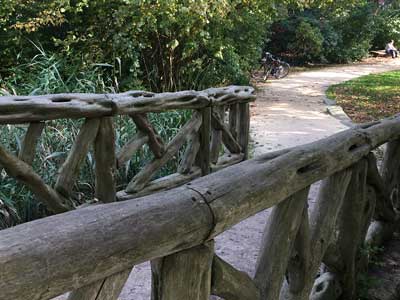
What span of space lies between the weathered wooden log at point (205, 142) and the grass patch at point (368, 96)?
5.59 m

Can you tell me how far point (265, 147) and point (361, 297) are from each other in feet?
14.4

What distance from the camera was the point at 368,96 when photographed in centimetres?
1319

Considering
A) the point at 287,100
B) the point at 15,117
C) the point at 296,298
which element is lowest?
the point at 287,100

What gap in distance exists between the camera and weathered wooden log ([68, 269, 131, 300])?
133 centimetres

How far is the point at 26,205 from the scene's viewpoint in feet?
14.1

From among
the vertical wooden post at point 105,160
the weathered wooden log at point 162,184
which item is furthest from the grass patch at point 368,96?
the vertical wooden post at point 105,160

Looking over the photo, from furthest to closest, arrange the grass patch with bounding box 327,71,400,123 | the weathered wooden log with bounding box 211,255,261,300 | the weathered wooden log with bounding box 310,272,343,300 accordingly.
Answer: the grass patch with bounding box 327,71,400,123
the weathered wooden log with bounding box 310,272,343,300
the weathered wooden log with bounding box 211,255,261,300

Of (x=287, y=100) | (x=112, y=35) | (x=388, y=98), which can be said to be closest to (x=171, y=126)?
(x=112, y=35)

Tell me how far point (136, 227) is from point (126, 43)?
7.09 meters

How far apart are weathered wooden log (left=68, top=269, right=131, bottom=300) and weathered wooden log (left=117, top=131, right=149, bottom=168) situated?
9.20 ft

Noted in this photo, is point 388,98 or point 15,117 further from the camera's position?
point 388,98

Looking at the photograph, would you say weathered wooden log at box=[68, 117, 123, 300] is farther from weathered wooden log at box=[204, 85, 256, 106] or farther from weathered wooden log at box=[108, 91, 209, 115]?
weathered wooden log at box=[204, 85, 256, 106]

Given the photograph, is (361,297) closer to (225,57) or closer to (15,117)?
(15,117)

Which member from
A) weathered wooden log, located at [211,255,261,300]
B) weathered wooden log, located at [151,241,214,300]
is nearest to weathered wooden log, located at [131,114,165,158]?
weathered wooden log, located at [211,255,261,300]
